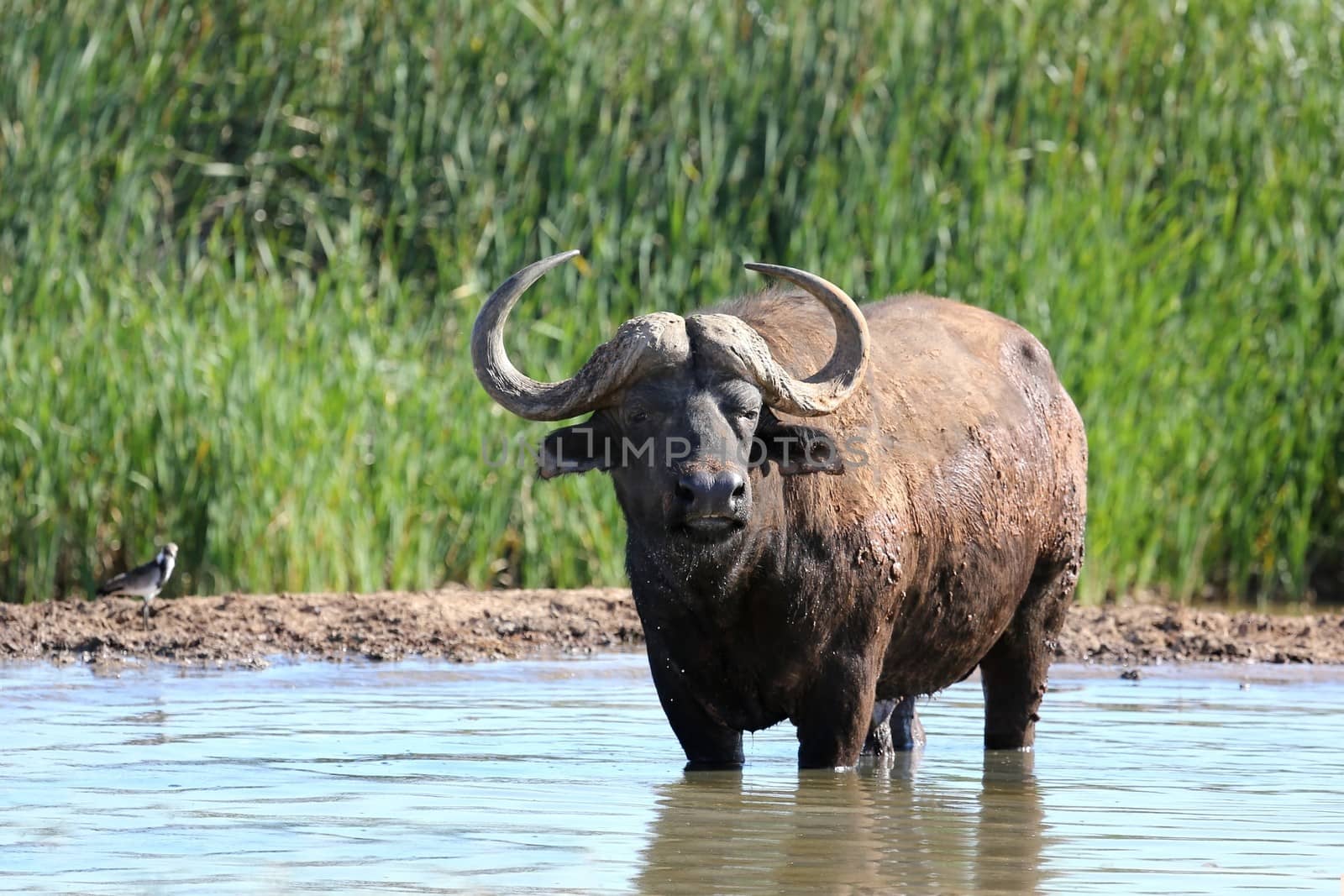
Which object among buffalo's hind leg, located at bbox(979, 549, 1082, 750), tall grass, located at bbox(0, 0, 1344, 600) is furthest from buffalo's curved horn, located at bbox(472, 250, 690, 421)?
tall grass, located at bbox(0, 0, 1344, 600)

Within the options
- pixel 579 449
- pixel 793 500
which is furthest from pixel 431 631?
pixel 793 500

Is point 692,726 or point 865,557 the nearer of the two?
point 865,557

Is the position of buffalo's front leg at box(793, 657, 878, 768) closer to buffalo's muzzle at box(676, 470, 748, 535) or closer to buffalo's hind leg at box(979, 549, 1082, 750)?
buffalo's muzzle at box(676, 470, 748, 535)

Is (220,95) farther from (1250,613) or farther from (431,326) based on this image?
(1250,613)

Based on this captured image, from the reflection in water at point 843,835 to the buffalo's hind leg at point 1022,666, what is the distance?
72 centimetres

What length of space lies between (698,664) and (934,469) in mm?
1130

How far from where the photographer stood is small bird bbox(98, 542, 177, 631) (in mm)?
10477

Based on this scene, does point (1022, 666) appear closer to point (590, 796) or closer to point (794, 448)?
point (794, 448)

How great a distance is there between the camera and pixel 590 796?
22.1ft

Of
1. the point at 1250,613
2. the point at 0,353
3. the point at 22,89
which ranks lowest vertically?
the point at 1250,613

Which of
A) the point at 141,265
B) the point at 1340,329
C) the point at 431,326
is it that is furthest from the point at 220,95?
the point at 1340,329

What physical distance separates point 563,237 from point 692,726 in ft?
25.2

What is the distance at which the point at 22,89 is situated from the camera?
14.1m

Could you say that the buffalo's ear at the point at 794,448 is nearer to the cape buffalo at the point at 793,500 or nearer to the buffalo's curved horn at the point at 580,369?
the cape buffalo at the point at 793,500
